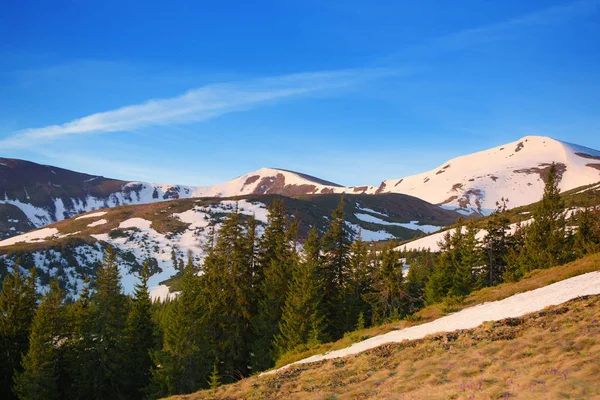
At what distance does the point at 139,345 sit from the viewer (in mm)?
39094

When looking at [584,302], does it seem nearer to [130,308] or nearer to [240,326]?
[240,326]

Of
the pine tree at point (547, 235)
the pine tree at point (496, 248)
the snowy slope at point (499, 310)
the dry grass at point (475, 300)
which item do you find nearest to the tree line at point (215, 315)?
the pine tree at point (547, 235)

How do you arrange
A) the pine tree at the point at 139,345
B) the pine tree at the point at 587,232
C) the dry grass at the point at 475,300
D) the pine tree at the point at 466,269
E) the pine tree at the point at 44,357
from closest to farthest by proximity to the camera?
the dry grass at the point at 475,300 < the pine tree at the point at 44,357 < the pine tree at the point at 587,232 < the pine tree at the point at 139,345 < the pine tree at the point at 466,269

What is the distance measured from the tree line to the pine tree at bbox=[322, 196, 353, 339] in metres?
0.12

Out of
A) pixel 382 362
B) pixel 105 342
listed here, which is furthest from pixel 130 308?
pixel 382 362

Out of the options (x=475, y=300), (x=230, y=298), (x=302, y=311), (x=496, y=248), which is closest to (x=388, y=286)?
(x=302, y=311)

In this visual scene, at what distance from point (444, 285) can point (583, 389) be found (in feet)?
138

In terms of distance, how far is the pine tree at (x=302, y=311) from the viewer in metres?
31.9

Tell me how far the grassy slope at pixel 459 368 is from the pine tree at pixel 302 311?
43.0 ft

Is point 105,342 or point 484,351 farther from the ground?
point 484,351

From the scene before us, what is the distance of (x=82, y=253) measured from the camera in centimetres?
16550

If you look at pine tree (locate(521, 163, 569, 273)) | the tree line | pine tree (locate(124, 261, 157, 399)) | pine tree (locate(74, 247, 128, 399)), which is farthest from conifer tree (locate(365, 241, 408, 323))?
pine tree (locate(74, 247, 128, 399))

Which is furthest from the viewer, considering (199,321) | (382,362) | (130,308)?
(130,308)

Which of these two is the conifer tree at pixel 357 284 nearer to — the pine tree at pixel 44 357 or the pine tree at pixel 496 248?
the pine tree at pixel 496 248
